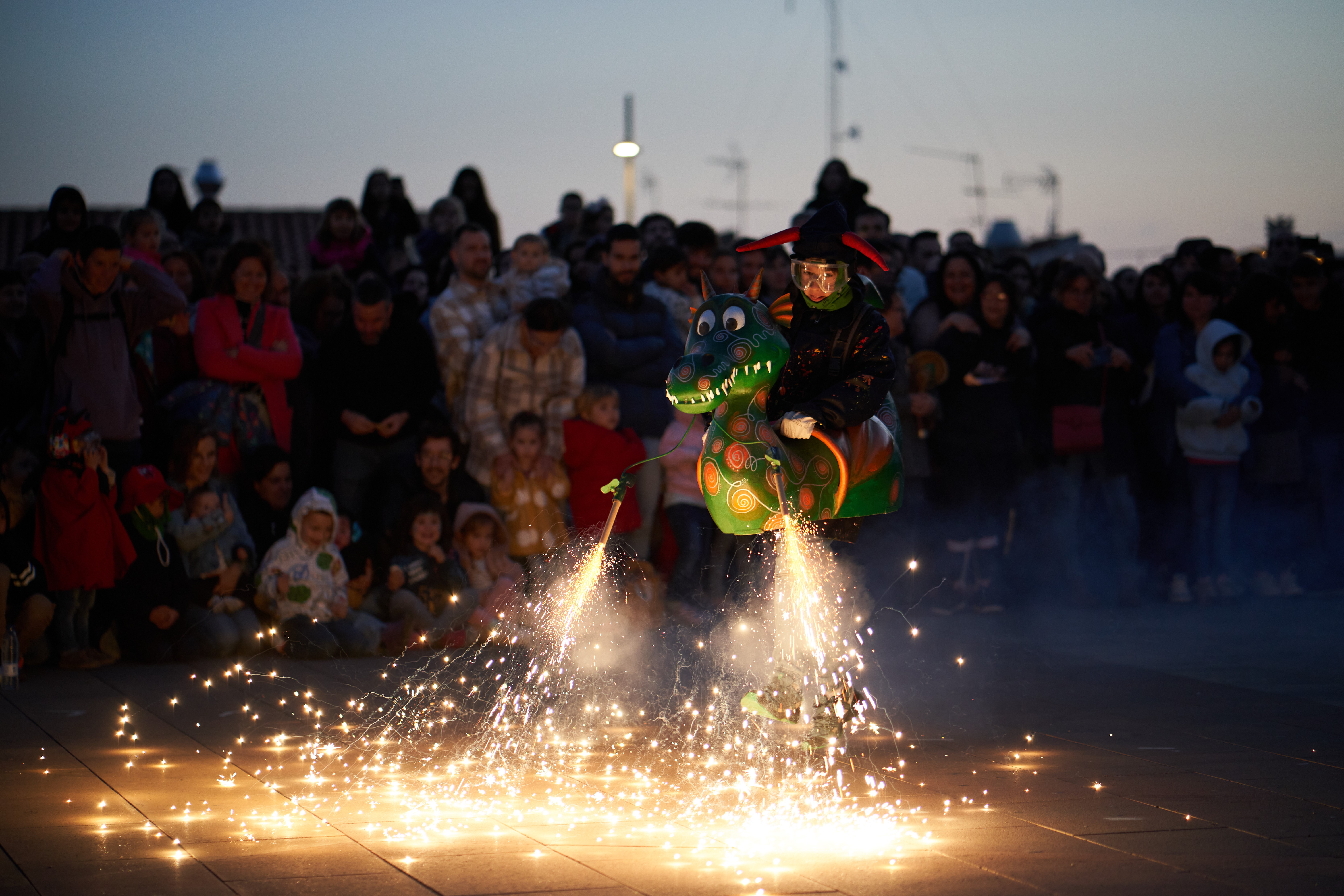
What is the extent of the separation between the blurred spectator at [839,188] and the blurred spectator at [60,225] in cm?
573

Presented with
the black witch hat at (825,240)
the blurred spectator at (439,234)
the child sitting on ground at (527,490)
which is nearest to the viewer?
the black witch hat at (825,240)

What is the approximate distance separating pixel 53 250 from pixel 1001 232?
28.8m

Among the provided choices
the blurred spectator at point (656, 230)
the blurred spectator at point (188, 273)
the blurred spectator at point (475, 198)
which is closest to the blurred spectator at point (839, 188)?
the blurred spectator at point (656, 230)

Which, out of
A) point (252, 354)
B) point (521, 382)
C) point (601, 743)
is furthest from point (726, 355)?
point (252, 354)

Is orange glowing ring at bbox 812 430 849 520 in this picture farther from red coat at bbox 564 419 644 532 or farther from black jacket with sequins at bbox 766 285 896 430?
red coat at bbox 564 419 644 532

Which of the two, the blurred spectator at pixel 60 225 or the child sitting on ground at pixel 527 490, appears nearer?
the child sitting on ground at pixel 527 490

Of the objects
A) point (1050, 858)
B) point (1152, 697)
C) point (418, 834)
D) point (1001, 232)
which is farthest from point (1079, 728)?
point (1001, 232)

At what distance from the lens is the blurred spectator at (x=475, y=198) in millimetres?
11594

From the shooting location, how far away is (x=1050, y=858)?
420cm

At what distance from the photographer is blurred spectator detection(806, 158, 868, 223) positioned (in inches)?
467

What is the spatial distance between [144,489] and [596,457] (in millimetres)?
2709

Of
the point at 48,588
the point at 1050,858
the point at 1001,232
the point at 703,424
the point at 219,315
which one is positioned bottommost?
the point at 1050,858

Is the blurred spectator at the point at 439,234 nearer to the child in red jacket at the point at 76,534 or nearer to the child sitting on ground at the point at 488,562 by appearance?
the child sitting on ground at the point at 488,562

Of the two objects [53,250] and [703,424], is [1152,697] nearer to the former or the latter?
[703,424]
